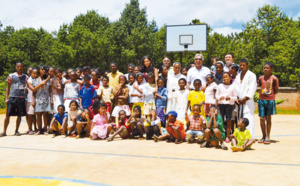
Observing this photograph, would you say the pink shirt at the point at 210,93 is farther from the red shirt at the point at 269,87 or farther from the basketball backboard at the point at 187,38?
the basketball backboard at the point at 187,38

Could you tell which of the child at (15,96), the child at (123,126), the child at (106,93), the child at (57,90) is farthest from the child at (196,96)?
the child at (15,96)

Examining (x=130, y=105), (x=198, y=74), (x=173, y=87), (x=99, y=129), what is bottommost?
(x=99, y=129)

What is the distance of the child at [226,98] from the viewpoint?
631 cm

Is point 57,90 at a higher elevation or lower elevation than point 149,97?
higher

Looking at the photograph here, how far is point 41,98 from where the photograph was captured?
7.72 m

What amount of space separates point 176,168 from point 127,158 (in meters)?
1.04

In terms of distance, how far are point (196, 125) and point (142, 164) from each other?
87.7 inches

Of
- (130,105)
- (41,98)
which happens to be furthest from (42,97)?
(130,105)

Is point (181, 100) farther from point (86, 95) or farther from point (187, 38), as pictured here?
point (187, 38)

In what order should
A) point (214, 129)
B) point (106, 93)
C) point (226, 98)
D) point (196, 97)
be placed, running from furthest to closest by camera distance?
point (106, 93)
point (196, 97)
point (226, 98)
point (214, 129)

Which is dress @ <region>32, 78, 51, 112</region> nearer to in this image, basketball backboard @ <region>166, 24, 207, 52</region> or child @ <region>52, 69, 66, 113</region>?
child @ <region>52, 69, 66, 113</region>

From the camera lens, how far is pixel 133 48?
110 feet

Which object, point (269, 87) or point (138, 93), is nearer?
point (269, 87)

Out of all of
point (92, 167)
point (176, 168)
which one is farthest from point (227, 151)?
point (92, 167)
